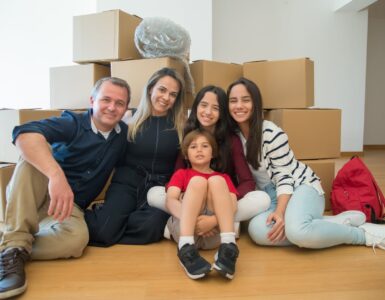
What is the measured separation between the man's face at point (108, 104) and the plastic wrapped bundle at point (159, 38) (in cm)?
57

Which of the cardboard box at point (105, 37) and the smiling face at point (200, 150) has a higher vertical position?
the cardboard box at point (105, 37)

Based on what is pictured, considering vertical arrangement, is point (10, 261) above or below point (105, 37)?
below

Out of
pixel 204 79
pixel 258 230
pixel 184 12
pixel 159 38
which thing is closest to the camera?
pixel 258 230

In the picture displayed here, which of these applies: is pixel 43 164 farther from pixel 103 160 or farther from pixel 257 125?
pixel 257 125

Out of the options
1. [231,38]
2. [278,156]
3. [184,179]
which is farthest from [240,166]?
[231,38]

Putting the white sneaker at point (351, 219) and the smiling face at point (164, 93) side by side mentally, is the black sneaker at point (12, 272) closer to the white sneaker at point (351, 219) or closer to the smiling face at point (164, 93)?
the smiling face at point (164, 93)

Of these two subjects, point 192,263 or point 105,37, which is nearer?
point 192,263

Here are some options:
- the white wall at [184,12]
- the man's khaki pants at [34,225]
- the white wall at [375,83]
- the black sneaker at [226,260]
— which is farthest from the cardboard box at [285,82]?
the white wall at [375,83]

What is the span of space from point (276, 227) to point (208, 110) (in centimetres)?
59

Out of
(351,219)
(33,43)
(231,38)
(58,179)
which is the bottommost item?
(351,219)

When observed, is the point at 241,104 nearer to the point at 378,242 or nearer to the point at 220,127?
the point at 220,127

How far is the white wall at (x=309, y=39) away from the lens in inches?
152

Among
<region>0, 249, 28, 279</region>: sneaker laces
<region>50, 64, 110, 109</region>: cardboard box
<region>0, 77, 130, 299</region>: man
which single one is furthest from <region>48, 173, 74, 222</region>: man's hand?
<region>50, 64, 110, 109</region>: cardboard box

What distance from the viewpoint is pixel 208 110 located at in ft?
4.84
